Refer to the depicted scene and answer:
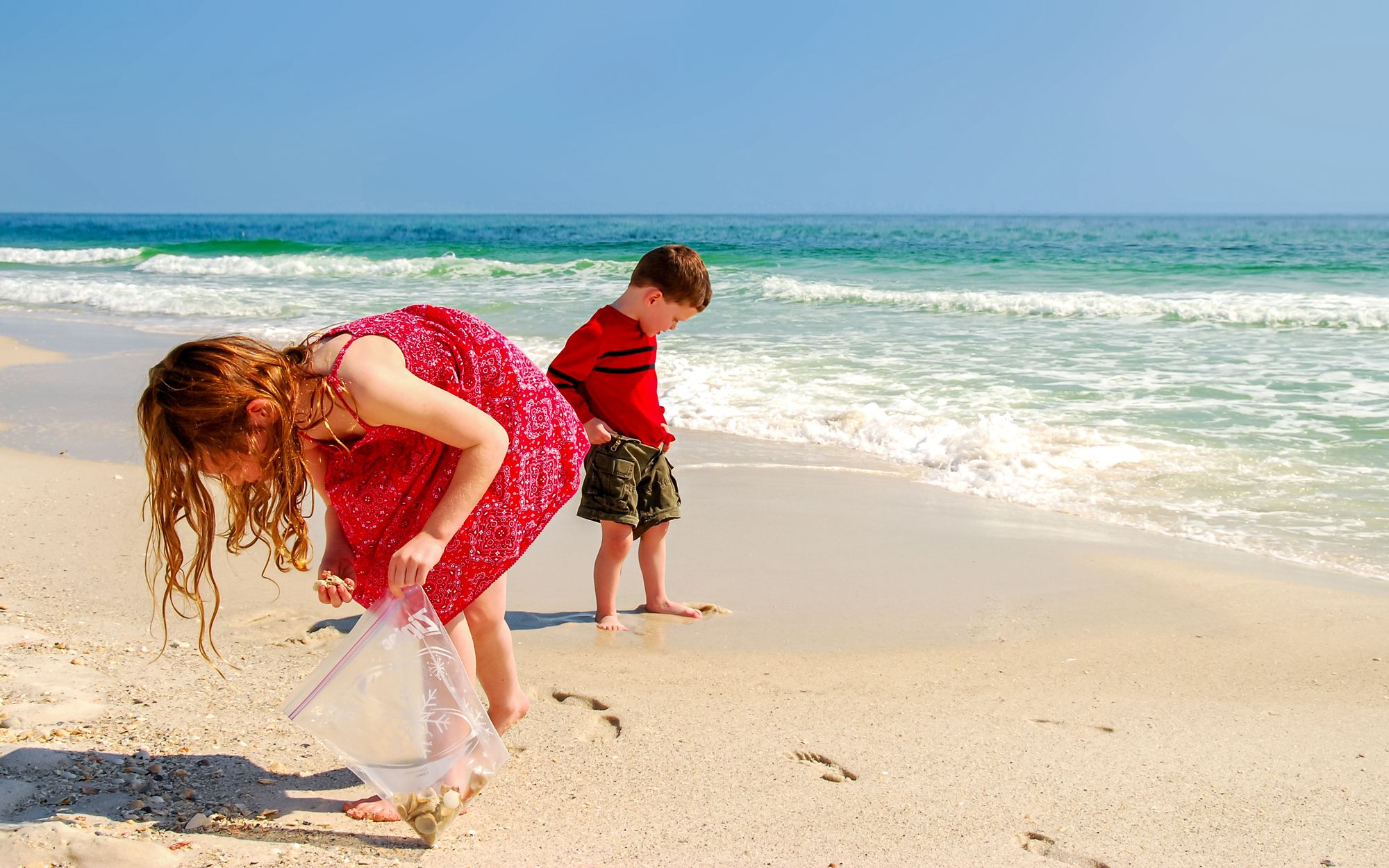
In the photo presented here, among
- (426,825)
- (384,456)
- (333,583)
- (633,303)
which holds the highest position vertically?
(633,303)

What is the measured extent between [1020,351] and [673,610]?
703 cm

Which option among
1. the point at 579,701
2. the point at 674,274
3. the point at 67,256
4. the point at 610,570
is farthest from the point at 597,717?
the point at 67,256

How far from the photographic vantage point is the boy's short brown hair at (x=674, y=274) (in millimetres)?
3217

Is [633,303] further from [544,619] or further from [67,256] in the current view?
[67,256]

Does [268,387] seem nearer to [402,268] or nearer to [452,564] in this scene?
[452,564]

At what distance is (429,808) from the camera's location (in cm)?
199

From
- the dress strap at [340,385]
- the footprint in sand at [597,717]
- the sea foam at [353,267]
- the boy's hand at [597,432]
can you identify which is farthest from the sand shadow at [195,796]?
the sea foam at [353,267]

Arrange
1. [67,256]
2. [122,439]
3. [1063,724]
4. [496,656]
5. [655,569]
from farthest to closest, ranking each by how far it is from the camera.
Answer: [67,256] < [122,439] < [655,569] < [1063,724] < [496,656]

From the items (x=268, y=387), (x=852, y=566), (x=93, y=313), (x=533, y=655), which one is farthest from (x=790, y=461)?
(x=93, y=313)

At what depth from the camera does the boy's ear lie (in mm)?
1728

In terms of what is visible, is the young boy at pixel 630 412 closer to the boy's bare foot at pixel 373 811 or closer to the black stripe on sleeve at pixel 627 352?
the black stripe on sleeve at pixel 627 352

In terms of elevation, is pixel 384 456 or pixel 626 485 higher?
pixel 384 456

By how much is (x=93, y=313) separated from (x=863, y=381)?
10.5 m

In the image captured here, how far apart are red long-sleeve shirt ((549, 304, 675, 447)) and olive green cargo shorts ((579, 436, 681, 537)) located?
0.20ft
